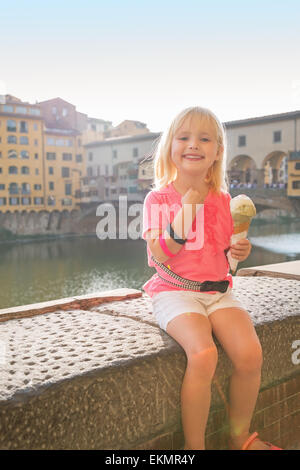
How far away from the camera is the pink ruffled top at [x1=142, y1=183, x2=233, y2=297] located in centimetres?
132

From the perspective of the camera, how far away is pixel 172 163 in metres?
1.48

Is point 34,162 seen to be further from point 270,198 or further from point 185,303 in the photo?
point 185,303

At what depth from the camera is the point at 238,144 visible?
2402 centimetres

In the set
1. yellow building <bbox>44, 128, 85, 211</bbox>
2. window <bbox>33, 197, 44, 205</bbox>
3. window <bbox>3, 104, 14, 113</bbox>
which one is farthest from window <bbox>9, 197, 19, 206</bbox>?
window <bbox>3, 104, 14, 113</bbox>

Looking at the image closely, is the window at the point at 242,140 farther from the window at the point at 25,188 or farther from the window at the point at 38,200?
the window at the point at 25,188

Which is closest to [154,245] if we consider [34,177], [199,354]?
[199,354]

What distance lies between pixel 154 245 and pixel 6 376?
0.53m

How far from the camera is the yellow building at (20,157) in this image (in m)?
26.8

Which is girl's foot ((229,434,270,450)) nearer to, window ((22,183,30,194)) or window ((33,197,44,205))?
window ((22,183,30,194))

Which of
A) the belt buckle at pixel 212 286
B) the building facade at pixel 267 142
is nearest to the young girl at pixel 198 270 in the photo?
the belt buckle at pixel 212 286

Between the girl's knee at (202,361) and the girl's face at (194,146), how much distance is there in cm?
56

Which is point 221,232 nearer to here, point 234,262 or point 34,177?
point 234,262

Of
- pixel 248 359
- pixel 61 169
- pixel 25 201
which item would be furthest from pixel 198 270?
pixel 61 169

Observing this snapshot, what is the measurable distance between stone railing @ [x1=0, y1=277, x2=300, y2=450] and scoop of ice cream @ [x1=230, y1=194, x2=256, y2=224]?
28 cm
